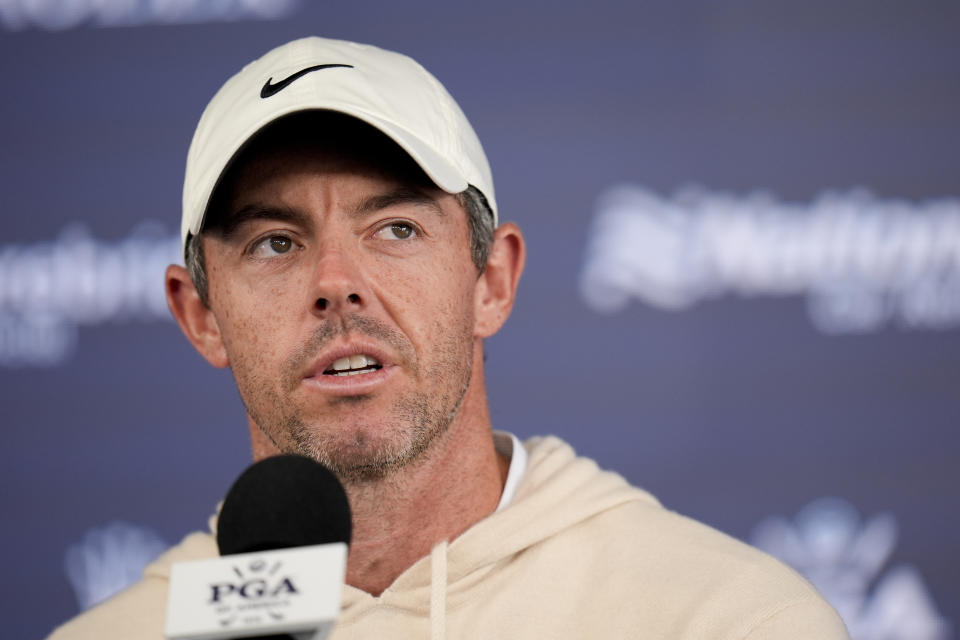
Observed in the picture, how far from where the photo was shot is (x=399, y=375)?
4.55 feet

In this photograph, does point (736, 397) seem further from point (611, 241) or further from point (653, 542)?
point (653, 542)

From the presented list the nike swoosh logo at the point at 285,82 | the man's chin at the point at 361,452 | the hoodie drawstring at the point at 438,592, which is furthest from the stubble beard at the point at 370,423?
the nike swoosh logo at the point at 285,82

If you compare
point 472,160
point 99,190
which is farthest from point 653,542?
point 99,190

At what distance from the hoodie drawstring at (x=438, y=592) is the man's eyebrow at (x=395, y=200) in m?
0.43

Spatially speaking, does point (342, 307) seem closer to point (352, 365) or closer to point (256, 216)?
point (352, 365)

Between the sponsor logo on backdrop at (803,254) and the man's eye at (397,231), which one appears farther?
the sponsor logo on backdrop at (803,254)

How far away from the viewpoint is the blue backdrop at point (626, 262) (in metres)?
2.24

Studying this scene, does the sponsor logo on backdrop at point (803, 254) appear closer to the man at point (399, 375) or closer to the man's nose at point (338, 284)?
the man at point (399, 375)

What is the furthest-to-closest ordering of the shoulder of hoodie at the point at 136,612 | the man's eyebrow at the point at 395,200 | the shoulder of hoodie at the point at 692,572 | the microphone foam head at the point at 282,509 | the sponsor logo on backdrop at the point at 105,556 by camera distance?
the sponsor logo on backdrop at the point at 105,556, the shoulder of hoodie at the point at 136,612, the man's eyebrow at the point at 395,200, the shoulder of hoodie at the point at 692,572, the microphone foam head at the point at 282,509

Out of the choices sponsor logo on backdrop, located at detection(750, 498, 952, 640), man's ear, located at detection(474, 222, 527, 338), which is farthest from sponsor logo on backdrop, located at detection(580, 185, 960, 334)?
man's ear, located at detection(474, 222, 527, 338)

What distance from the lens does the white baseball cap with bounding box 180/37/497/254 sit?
1398 mm

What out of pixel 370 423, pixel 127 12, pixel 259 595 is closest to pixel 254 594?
pixel 259 595

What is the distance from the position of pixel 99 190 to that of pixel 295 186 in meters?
1.24

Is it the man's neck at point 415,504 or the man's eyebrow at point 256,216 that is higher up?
the man's eyebrow at point 256,216
